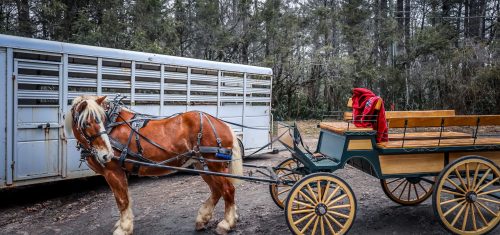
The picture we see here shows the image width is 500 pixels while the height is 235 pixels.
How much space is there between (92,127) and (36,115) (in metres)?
2.14

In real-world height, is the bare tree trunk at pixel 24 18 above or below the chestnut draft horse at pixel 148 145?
above

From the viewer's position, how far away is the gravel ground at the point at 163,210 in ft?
15.7

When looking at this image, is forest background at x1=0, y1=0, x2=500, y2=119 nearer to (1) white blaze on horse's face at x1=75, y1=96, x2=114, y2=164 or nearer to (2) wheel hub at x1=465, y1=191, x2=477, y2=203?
(1) white blaze on horse's face at x1=75, y1=96, x2=114, y2=164

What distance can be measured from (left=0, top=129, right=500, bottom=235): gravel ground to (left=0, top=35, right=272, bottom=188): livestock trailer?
2.02 feet

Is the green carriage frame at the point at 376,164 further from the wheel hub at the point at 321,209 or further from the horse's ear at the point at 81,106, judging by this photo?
the horse's ear at the point at 81,106

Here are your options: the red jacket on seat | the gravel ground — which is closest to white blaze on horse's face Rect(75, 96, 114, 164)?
the gravel ground

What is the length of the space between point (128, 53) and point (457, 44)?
19.4 m

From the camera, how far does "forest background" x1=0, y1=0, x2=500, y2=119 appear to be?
16.8m

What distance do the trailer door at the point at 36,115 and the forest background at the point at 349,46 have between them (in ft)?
30.3

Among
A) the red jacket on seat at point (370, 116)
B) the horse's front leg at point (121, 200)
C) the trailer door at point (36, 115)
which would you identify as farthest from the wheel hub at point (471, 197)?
the trailer door at point (36, 115)

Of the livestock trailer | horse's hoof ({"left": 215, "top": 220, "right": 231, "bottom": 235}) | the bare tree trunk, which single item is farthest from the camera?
the bare tree trunk

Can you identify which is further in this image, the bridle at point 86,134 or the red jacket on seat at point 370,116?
the red jacket on seat at point 370,116

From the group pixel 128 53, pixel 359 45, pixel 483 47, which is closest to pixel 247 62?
pixel 359 45

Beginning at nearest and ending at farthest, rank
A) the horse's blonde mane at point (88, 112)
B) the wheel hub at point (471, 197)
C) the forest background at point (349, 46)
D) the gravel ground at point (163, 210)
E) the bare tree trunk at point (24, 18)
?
the horse's blonde mane at point (88, 112), the wheel hub at point (471, 197), the gravel ground at point (163, 210), the bare tree trunk at point (24, 18), the forest background at point (349, 46)
